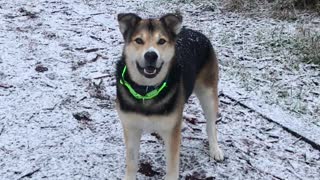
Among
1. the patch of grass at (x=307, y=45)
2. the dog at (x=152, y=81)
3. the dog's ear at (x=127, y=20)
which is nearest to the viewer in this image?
the dog at (x=152, y=81)

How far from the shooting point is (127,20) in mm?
3449

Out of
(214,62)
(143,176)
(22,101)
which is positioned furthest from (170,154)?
(22,101)

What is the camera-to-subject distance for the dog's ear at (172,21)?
3.45 metres

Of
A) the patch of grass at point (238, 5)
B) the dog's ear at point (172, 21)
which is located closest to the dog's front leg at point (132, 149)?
the dog's ear at point (172, 21)

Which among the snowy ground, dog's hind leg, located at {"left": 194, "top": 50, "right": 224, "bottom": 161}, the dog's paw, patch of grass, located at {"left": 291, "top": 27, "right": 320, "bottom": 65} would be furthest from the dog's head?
patch of grass, located at {"left": 291, "top": 27, "right": 320, "bottom": 65}

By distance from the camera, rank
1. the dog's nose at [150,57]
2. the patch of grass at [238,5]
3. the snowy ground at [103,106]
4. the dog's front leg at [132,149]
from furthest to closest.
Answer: the patch of grass at [238,5]
the snowy ground at [103,106]
the dog's front leg at [132,149]
the dog's nose at [150,57]

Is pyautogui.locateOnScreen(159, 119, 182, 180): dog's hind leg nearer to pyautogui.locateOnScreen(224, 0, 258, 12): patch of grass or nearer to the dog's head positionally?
the dog's head

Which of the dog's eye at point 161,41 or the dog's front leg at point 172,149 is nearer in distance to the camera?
the dog's eye at point 161,41

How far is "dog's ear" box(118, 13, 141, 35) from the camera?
11.2 ft

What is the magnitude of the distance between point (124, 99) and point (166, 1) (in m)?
6.11

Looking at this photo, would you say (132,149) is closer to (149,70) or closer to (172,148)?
(172,148)

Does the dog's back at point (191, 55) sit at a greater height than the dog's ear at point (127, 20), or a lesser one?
lesser

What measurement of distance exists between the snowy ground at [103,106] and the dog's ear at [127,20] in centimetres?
134

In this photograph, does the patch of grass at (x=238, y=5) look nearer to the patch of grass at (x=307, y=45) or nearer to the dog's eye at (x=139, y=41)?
the patch of grass at (x=307, y=45)
